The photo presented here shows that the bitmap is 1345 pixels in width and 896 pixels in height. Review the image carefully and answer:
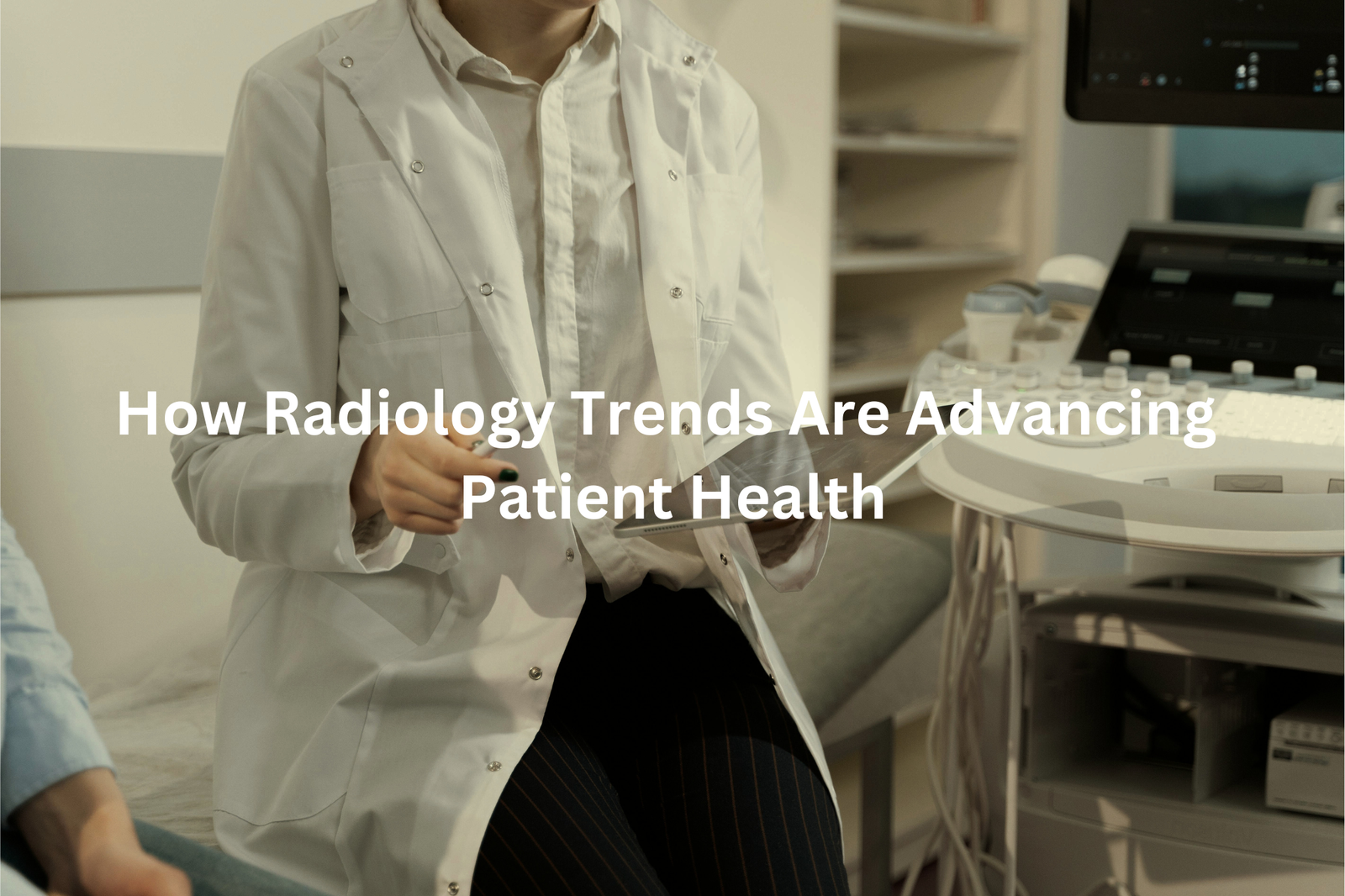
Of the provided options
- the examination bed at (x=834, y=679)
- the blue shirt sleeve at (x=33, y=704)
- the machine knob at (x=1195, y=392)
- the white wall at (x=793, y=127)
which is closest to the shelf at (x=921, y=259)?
the white wall at (x=793, y=127)

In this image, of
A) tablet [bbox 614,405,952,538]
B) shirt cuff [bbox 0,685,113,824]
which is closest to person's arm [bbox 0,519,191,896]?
shirt cuff [bbox 0,685,113,824]

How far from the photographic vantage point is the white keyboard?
100 cm

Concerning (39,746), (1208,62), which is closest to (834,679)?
(1208,62)

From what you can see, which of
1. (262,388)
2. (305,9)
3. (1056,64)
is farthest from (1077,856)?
(1056,64)

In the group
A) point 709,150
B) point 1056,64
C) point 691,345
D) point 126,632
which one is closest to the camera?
point 691,345

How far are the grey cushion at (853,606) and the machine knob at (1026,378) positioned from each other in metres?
0.41

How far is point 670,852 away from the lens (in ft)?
2.65

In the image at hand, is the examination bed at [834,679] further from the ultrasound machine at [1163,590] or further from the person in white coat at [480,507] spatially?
the person in white coat at [480,507]

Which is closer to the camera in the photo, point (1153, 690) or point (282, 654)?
point (282, 654)

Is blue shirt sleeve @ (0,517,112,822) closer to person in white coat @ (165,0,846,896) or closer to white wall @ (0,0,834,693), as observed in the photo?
person in white coat @ (165,0,846,896)

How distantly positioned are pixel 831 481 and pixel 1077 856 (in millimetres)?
766

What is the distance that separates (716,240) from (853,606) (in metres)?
→ 0.67

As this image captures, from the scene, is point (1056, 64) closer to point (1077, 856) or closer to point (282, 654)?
point (1077, 856)

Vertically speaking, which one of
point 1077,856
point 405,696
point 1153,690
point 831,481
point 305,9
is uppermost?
point 305,9
